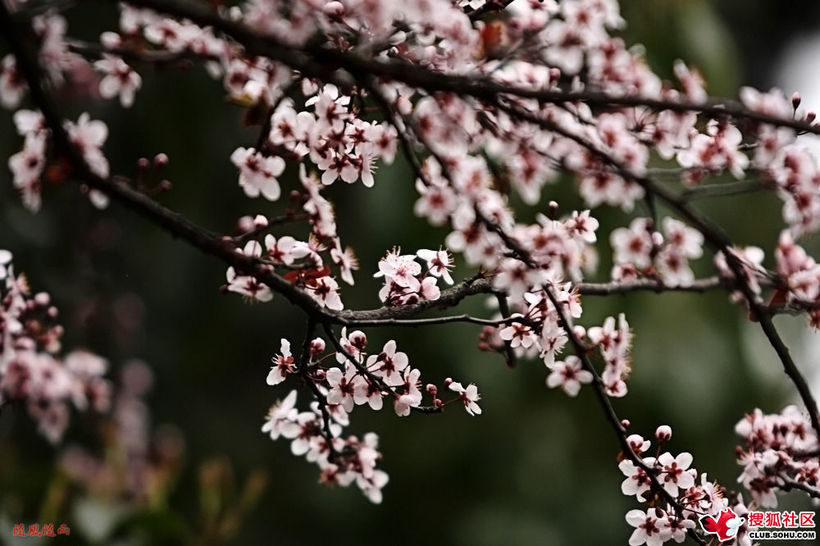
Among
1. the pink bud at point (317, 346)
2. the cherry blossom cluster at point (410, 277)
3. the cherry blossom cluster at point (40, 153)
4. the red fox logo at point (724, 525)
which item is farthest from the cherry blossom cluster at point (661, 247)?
the cherry blossom cluster at point (40, 153)

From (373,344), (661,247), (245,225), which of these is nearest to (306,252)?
(245,225)

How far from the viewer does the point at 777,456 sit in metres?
1.48

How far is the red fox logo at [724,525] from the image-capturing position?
1.48m

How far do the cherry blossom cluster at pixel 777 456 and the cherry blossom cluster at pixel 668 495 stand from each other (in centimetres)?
6

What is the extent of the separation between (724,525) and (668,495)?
0.12 metres

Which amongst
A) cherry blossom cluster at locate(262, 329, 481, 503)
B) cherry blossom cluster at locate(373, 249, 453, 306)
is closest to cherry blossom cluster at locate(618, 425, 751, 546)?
cherry blossom cluster at locate(262, 329, 481, 503)

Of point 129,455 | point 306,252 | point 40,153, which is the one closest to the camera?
point 40,153

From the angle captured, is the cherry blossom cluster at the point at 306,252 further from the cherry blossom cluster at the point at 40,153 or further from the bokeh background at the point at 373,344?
the bokeh background at the point at 373,344

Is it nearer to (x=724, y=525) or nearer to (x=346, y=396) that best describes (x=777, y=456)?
(x=724, y=525)

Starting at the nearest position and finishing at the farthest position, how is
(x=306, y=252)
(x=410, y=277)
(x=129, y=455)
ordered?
1. (x=306, y=252)
2. (x=410, y=277)
3. (x=129, y=455)

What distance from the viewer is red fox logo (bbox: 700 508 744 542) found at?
148 centimetres

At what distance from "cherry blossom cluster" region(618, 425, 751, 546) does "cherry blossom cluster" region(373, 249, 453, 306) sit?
0.37 metres

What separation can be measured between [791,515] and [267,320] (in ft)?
12.9

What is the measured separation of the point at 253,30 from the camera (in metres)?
0.96
